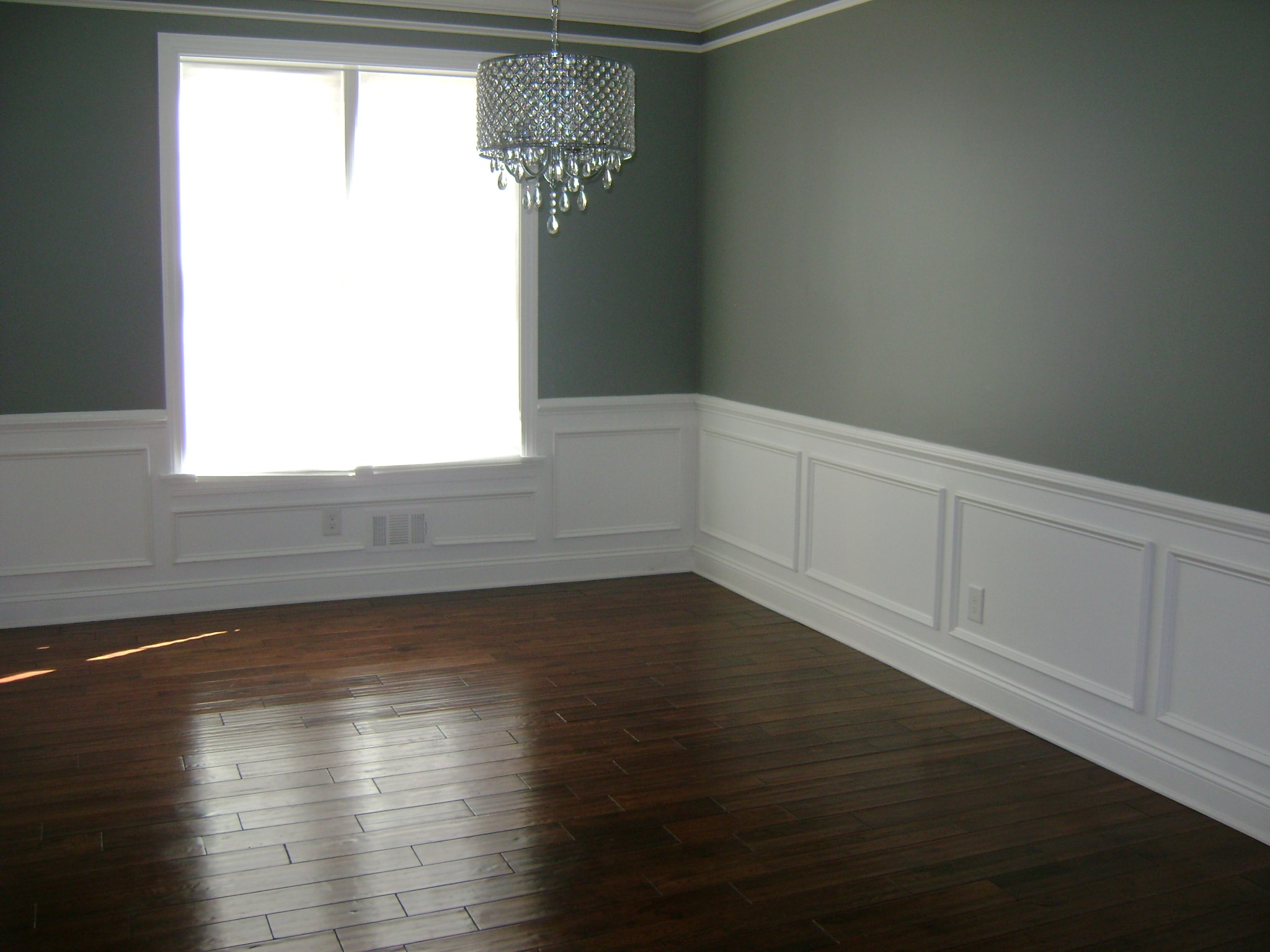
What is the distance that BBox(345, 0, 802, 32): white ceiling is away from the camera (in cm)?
518

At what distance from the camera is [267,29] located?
4.96 meters

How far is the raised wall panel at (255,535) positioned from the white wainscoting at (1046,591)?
2001 millimetres

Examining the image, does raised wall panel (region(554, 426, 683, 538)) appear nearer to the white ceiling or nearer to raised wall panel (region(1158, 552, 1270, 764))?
the white ceiling

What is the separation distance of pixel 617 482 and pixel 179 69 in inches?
105

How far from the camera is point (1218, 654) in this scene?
3172 mm

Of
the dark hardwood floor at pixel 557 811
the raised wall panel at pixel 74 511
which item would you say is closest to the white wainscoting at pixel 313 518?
the raised wall panel at pixel 74 511

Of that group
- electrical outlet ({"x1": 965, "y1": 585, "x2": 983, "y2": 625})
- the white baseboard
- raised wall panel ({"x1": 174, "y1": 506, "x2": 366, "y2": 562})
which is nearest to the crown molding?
the white baseboard

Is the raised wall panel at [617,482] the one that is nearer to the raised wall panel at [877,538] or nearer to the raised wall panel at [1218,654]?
the raised wall panel at [877,538]

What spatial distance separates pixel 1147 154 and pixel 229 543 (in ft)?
12.9

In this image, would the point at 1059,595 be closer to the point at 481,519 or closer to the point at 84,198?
the point at 481,519

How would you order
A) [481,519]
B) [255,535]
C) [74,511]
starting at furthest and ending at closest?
[481,519], [255,535], [74,511]

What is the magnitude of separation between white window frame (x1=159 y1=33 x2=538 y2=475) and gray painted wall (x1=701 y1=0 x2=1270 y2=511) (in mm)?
1389

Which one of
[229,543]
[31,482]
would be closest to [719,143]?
[229,543]

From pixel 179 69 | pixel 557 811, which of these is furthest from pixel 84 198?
pixel 557 811
